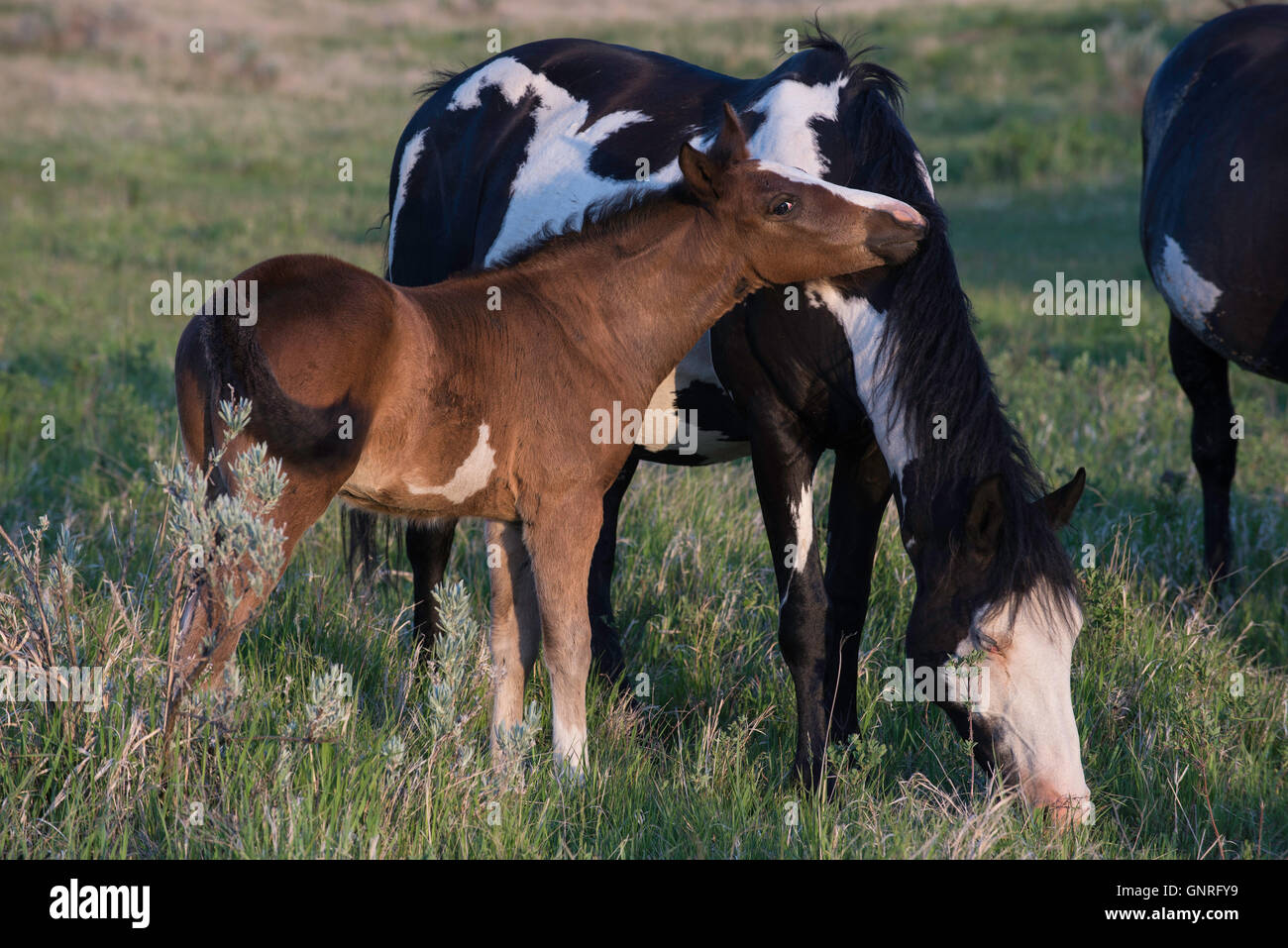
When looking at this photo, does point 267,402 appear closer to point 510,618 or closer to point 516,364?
point 516,364

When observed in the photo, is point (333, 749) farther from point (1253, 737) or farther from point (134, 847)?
point (1253, 737)

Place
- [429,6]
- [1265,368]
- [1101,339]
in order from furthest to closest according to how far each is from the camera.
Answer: [429,6] < [1101,339] < [1265,368]

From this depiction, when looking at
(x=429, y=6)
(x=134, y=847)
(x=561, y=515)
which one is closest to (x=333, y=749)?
(x=134, y=847)

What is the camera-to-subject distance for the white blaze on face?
3.20m

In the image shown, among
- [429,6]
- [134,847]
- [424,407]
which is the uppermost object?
[429,6]

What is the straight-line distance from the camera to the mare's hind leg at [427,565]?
486 centimetres

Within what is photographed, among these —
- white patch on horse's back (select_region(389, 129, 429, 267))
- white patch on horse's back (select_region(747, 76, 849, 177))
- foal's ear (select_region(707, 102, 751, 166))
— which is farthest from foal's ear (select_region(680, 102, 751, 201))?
white patch on horse's back (select_region(389, 129, 429, 267))

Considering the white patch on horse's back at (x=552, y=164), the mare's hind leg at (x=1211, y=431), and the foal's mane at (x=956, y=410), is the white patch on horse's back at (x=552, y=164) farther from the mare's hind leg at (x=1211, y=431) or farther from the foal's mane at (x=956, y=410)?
the mare's hind leg at (x=1211, y=431)

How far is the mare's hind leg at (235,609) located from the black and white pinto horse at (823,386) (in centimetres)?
118

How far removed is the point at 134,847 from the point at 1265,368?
4.76 m

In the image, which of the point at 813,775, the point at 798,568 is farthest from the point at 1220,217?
the point at 813,775
